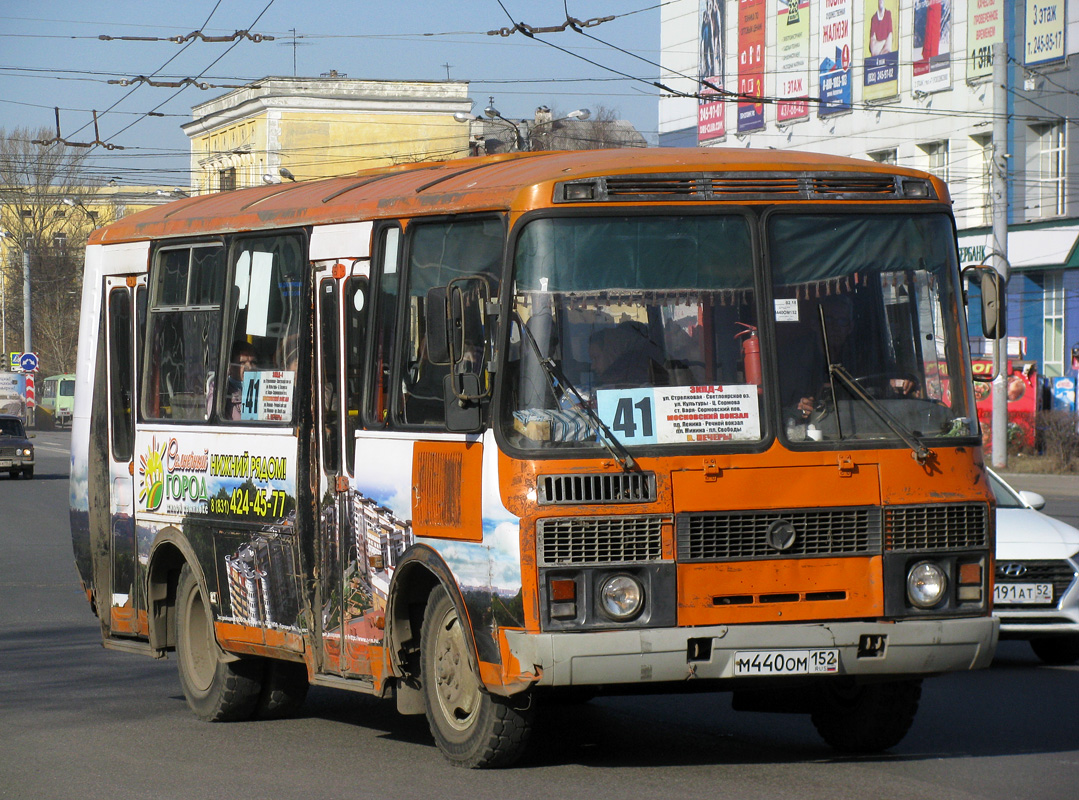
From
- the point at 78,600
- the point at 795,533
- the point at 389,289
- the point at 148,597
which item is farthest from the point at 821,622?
the point at 78,600

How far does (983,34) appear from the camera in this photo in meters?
44.8

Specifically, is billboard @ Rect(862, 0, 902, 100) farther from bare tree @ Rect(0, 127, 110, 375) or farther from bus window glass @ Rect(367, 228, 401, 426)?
bus window glass @ Rect(367, 228, 401, 426)

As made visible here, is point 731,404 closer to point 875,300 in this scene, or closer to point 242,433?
point 875,300

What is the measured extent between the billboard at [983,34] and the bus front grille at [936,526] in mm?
38570

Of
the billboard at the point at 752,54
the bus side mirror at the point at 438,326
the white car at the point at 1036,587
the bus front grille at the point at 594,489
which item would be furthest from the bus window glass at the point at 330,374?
the billboard at the point at 752,54

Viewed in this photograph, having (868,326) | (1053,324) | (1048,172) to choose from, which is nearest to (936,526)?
(868,326)

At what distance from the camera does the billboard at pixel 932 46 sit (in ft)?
152

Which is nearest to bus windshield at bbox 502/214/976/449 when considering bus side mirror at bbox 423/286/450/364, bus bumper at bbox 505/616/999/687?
bus side mirror at bbox 423/286/450/364

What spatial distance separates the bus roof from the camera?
726 cm

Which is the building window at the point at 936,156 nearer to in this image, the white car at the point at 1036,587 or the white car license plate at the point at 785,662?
the white car at the point at 1036,587

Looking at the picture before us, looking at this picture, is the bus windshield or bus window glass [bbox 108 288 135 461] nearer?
the bus windshield

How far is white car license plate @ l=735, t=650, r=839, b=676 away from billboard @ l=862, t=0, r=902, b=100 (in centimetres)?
4374

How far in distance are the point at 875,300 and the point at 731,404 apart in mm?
854

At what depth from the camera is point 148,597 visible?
999 centimetres
